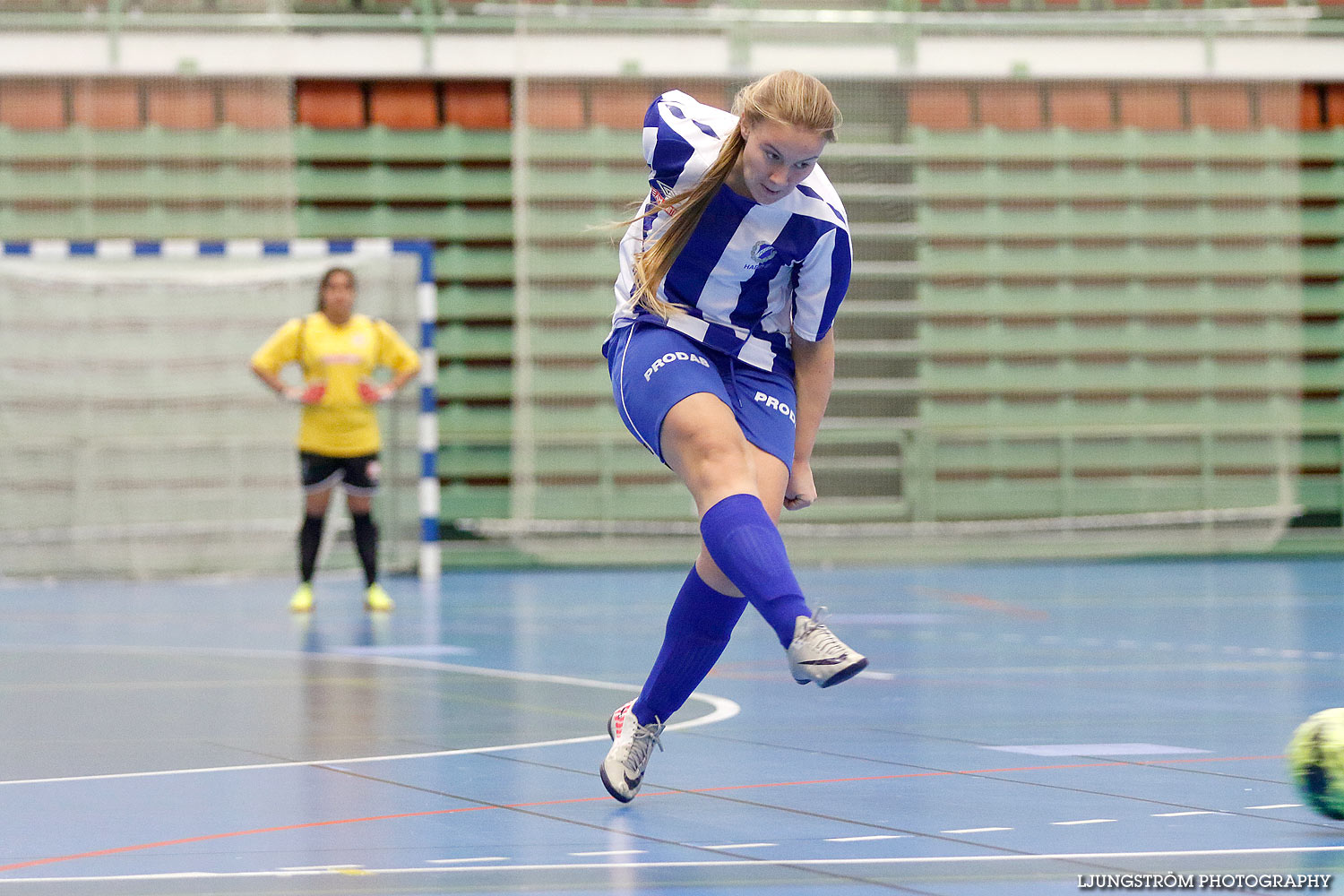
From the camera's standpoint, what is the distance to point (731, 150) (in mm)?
3453

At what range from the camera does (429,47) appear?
47.6ft

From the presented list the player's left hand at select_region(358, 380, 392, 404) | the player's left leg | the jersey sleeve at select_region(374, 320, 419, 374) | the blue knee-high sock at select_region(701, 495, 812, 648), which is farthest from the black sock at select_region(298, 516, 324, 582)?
the blue knee-high sock at select_region(701, 495, 812, 648)

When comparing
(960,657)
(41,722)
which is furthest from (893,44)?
(41,722)

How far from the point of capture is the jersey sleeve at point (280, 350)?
32.1 feet

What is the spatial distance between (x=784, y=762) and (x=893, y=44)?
11.4 m

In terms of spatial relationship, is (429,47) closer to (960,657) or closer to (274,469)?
(274,469)

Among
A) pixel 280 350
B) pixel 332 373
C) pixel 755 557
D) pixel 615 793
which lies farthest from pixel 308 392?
pixel 755 557

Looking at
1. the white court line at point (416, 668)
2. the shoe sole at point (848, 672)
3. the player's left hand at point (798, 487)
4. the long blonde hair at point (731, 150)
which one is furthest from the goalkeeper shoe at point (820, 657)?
the white court line at point (416, 668)

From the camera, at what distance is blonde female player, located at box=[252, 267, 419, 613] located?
32.0 ft

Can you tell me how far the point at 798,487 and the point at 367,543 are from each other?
20.7 feet

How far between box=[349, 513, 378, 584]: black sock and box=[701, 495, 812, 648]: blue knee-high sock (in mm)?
6569

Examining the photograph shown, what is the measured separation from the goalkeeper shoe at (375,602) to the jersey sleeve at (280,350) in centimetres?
129

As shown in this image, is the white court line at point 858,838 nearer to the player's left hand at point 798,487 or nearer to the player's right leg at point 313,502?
the player's left hand at point 798,487

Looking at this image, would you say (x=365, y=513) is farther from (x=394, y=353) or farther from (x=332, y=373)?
(x=394, y=353)
